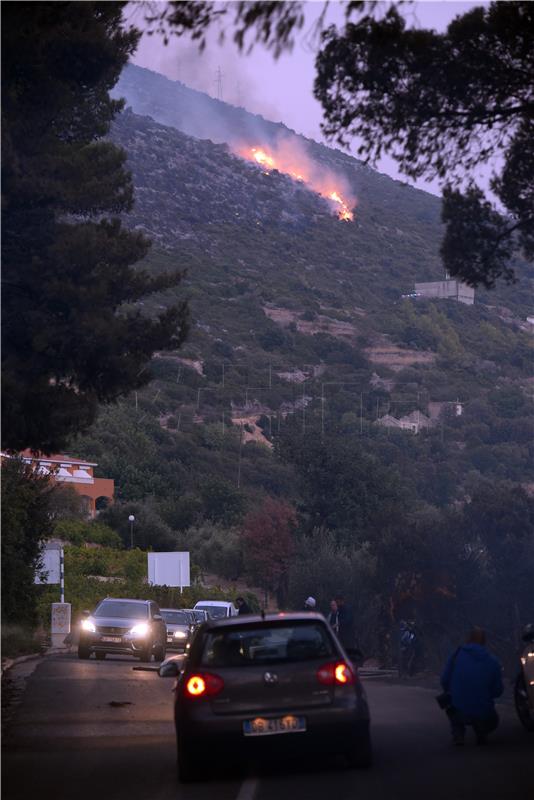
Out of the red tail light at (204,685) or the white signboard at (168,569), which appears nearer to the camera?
the red tail light at (204,685)

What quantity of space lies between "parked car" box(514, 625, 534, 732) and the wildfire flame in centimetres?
15428

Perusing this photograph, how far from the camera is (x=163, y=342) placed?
20.4 meters

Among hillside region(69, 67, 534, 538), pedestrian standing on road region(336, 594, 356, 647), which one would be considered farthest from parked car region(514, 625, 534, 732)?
hillside region(69, 67, 534, 538)

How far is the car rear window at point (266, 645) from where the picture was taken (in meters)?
12.1

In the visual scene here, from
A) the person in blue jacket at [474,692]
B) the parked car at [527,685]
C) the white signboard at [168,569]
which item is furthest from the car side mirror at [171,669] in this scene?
the white signboard at [168,569]

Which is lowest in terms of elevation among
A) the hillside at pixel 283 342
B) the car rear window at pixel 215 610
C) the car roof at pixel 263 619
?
the car roof at pixel 263 619

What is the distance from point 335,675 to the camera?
39.2 feet

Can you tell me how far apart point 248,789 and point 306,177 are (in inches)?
7236

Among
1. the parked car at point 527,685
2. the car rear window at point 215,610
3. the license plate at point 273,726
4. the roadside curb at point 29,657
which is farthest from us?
the car rear window at point 215,610

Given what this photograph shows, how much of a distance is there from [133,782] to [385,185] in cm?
18420

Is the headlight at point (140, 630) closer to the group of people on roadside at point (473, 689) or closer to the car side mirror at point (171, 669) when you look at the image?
the group of people on roadside at point (473, 689)

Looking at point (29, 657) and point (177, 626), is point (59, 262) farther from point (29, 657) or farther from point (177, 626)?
point (177, 626)

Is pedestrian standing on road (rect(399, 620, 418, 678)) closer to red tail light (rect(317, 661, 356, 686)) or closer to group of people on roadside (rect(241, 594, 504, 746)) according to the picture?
group of people on roadside (rect(241, 594, 504, 746))

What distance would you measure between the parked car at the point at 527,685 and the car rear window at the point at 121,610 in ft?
61.9
